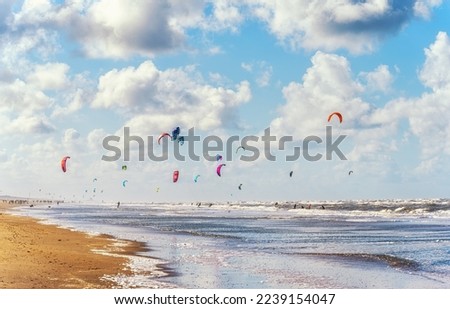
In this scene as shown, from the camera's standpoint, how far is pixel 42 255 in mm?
19922

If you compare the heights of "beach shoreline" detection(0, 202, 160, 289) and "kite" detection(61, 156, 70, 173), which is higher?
"kite" detection(61, 156, 70, 173)

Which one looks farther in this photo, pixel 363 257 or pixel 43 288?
pixel 363 257

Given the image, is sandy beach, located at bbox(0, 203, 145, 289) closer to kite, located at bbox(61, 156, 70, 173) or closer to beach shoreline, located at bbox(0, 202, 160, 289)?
beach shoreline, located at bbox(0, 202, 160, 289)

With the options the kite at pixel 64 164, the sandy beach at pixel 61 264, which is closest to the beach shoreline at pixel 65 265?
the sandy beach at pixel 61 264

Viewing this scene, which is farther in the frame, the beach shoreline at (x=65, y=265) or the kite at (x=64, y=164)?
the kite at (x=64, y=164)

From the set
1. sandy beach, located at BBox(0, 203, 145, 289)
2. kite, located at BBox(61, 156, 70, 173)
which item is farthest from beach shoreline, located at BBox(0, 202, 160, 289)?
kite, located at BBox(61, 156, 70, 173)

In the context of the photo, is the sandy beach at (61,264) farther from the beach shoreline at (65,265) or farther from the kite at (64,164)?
the kite at (64,164)

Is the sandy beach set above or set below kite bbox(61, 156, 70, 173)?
below

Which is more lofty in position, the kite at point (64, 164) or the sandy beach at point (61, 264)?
the kite at point (64, 164)

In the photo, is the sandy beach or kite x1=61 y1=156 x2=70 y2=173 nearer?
the sandy beach

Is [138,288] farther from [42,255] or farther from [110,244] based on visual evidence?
[110,244]
